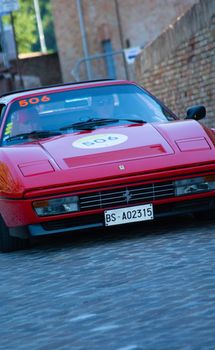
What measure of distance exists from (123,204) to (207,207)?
2.32 feet

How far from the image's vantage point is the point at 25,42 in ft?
323

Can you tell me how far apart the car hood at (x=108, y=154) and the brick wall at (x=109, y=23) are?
36106mm

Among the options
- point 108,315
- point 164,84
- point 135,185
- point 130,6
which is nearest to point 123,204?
point 135,185

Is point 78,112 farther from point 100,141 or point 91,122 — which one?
point 100,141

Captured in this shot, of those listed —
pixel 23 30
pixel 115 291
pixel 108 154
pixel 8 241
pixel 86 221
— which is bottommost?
pixel 23 30

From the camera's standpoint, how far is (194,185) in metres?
8.85

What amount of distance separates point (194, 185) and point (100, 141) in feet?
2.80

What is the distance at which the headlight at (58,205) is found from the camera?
8664 mm

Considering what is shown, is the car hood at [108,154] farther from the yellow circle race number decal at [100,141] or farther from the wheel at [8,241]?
the wheel at [8,241]

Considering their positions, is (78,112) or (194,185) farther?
(78,112)

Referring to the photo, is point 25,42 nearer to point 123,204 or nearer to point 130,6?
point 130,6

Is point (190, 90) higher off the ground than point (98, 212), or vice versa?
point (98, 212)

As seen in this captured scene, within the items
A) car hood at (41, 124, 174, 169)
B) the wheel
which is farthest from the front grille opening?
the wheel

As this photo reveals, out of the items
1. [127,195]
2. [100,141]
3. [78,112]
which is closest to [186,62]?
[78,112]
